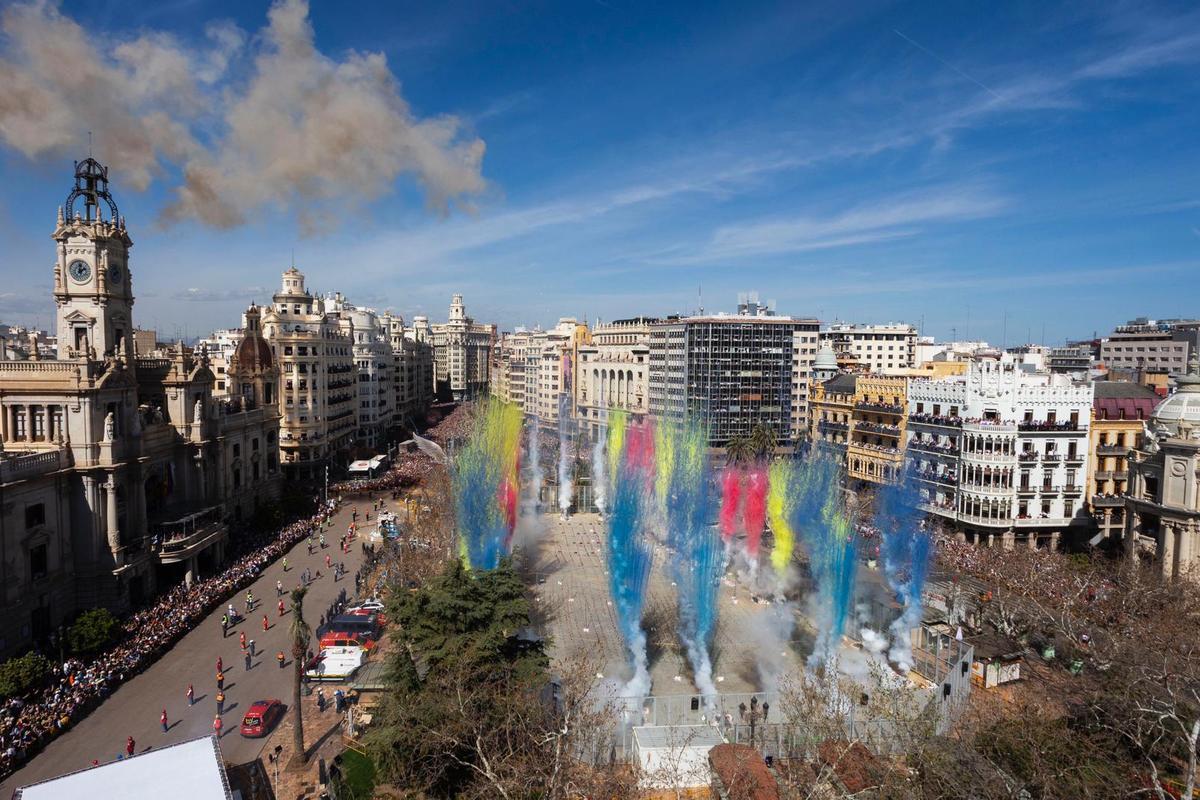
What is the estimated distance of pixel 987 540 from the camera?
53094mm

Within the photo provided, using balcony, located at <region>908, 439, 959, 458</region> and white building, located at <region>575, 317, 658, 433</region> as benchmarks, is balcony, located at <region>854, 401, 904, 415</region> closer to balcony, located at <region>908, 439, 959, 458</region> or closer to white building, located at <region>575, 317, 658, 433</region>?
balcony, located at <region>908, 439, 959, 458</region>

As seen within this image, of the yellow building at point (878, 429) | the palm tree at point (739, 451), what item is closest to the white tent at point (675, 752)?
the yellow building at point (878, 429)

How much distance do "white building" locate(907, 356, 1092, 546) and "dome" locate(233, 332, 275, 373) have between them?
2238 inches

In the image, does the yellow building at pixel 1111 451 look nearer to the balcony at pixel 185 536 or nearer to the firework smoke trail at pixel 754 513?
the firework smoke trail at pixel 754 513

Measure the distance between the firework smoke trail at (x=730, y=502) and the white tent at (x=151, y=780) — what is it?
3985 centimetres

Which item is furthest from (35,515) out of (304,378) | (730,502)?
(730,502)

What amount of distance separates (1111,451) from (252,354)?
68.3 metres

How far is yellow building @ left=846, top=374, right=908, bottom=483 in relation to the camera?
203 feet

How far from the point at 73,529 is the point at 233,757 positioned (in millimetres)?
18758

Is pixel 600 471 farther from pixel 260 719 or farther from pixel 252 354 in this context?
pixel 260 719

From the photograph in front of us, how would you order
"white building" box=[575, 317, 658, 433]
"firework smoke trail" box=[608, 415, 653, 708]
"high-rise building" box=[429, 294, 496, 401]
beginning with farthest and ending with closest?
"high-rise building" box=[429, 294, 496, 401]
"white building" box=[575, 317, 658, 433]
"firework smoke trail" box=[608, 415, 653, 708]

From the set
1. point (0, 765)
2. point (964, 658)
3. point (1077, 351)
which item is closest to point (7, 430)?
point (0, 765)

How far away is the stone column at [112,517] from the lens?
129 ft

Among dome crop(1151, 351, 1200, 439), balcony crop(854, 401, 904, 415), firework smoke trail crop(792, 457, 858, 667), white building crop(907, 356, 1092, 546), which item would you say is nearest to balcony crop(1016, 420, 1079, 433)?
white building crop(907, 356, 1092, 546)
